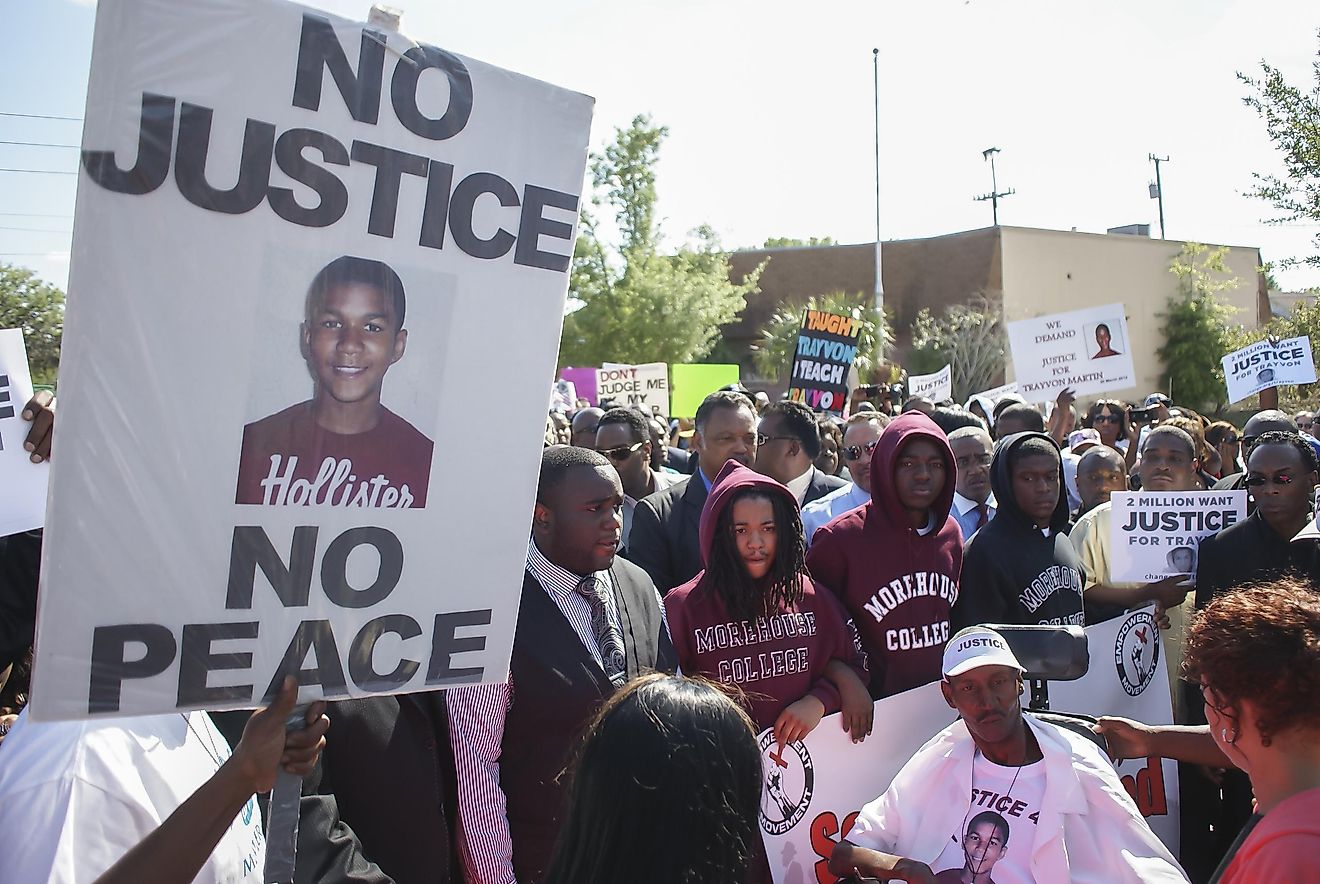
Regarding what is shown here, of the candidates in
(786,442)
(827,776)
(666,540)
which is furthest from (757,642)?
(786,442)

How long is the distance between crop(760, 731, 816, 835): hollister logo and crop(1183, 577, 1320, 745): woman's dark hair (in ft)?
5.63

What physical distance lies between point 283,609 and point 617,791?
762mm

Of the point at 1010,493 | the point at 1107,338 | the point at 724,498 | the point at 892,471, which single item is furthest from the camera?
the point at 1107,338

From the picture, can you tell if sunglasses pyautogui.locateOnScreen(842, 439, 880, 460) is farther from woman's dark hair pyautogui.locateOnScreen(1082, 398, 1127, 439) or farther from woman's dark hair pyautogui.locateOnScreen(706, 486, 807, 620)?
woman's dark hair pyautogui.locateOnScreen(1082, 398, 1127, 439)

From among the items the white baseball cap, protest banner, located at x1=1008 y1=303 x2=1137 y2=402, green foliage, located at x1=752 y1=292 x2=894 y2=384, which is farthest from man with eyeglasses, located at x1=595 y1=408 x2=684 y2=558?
green foliage, located at x1=752 y1=292 x2=894 y2=384

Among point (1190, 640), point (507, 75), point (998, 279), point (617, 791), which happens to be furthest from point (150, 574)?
point (998, 279)

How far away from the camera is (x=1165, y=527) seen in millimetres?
4570

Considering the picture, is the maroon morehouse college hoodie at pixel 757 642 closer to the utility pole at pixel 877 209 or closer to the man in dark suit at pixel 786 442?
the man in dark suit at pixel 786 442

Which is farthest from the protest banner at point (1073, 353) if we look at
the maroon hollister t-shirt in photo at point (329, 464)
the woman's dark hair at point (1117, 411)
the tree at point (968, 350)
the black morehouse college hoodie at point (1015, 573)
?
the tree at point (968, 350)

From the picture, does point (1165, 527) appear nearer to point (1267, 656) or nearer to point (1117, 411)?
point (1267, 656)

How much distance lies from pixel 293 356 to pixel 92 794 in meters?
0.82

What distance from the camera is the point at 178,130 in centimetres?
178

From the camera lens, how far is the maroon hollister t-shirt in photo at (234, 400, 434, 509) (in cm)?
192

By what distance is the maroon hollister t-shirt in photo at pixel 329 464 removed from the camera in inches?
75.4
